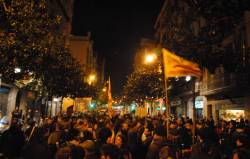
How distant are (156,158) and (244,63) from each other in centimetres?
1508

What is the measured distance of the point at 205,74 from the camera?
96.4 feet

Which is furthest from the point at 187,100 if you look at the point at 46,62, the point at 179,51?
the point at 46,62

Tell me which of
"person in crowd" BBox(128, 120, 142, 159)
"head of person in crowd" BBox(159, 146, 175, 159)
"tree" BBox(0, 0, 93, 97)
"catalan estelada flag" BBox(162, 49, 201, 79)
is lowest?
"person in crowd" BBox(128, 120, 142, 159)

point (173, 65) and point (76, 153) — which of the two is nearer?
point (76, 153)

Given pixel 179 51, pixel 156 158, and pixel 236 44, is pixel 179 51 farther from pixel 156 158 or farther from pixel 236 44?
pixel 156 158

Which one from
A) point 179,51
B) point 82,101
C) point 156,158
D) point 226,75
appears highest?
point 179,51

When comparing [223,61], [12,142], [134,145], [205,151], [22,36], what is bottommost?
[134,145]

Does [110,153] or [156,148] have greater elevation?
[110,153]

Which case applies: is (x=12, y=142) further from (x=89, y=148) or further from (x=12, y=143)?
(x=89, y=148)

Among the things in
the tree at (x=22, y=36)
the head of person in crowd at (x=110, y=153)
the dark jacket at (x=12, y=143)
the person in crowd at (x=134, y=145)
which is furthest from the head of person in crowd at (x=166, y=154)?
the tree at (x=22, y=36)

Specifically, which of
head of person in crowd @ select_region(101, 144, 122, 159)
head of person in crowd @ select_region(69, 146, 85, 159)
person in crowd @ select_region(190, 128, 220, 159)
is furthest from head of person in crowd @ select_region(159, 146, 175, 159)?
head of person in crowd @ select_region(69, 146, 85, 159)

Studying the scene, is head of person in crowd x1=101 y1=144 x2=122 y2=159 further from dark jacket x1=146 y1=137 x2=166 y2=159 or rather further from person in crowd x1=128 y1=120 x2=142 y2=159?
person in crowd x1=128 y1=120 x2=142 y2=159

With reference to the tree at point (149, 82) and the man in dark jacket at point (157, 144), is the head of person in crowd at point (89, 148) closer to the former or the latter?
the man in dark jacket at point (157, 144)

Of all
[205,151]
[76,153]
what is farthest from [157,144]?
[76,153]
